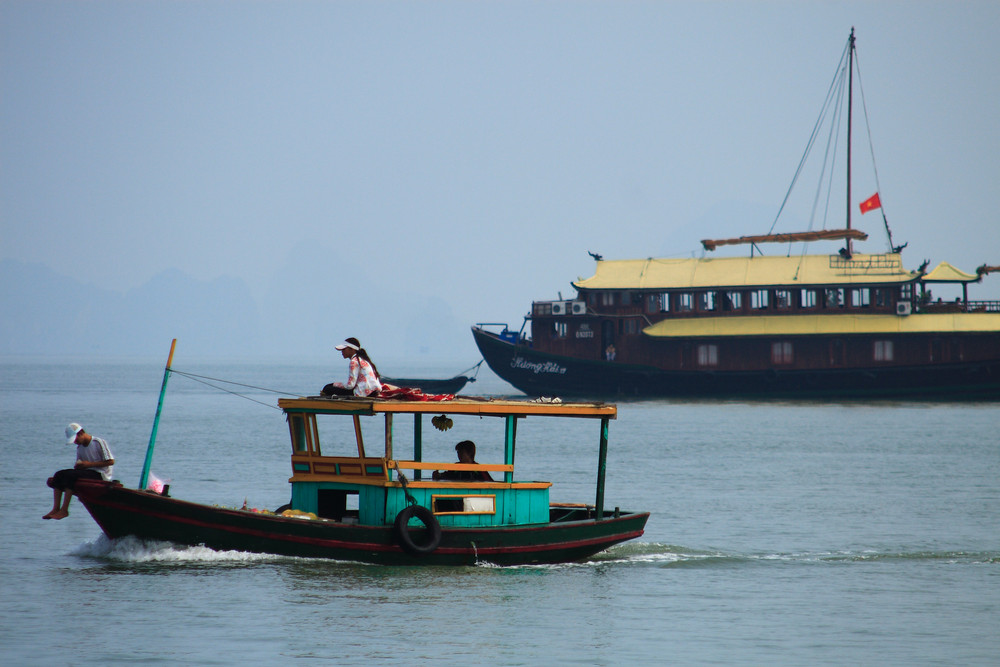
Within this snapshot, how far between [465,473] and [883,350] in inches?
1959

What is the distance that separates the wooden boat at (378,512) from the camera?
1719cm

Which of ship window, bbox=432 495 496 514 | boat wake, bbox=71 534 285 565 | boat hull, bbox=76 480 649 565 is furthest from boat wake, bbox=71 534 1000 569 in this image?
ship window, bbox=432 495 496 514

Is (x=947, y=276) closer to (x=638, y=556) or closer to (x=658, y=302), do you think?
(x=658, y=302)

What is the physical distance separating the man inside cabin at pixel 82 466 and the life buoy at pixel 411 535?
4339mm

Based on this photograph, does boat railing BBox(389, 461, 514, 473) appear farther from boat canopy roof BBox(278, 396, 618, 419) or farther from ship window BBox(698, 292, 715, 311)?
ship window BBox(698, 292, 715, 311)

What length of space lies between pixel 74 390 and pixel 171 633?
280 feet

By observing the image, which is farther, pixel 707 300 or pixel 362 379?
pixel 707 300

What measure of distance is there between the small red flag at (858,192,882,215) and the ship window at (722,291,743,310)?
29.4 feet

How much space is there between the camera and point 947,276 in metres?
70.2

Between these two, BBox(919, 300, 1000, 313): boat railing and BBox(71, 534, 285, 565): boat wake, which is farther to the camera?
BBox(919, 300, 1000, 313): boat railing

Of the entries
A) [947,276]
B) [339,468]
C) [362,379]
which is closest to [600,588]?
[339,468]

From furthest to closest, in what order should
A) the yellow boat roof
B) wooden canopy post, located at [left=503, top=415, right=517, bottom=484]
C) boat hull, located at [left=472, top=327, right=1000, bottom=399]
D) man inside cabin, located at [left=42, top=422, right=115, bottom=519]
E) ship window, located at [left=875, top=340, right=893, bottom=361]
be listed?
ship window, located at [left=875, top=340, right=893, bottom=361]
boat hull, located at [left=472, top=327, right=1000, bottom=399]
the yellow boat roof
wooden canopy post, located at [left=503, top=415, right=517, bottom=484]
man inside cabin, located at [left=42, top=422, right=115, bottom=519]

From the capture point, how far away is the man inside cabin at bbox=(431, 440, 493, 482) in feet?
58.9

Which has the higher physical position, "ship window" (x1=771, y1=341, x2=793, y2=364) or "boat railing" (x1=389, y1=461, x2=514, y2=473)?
"ship window" (x1=771, y1=341, x2=793, y2=364)
